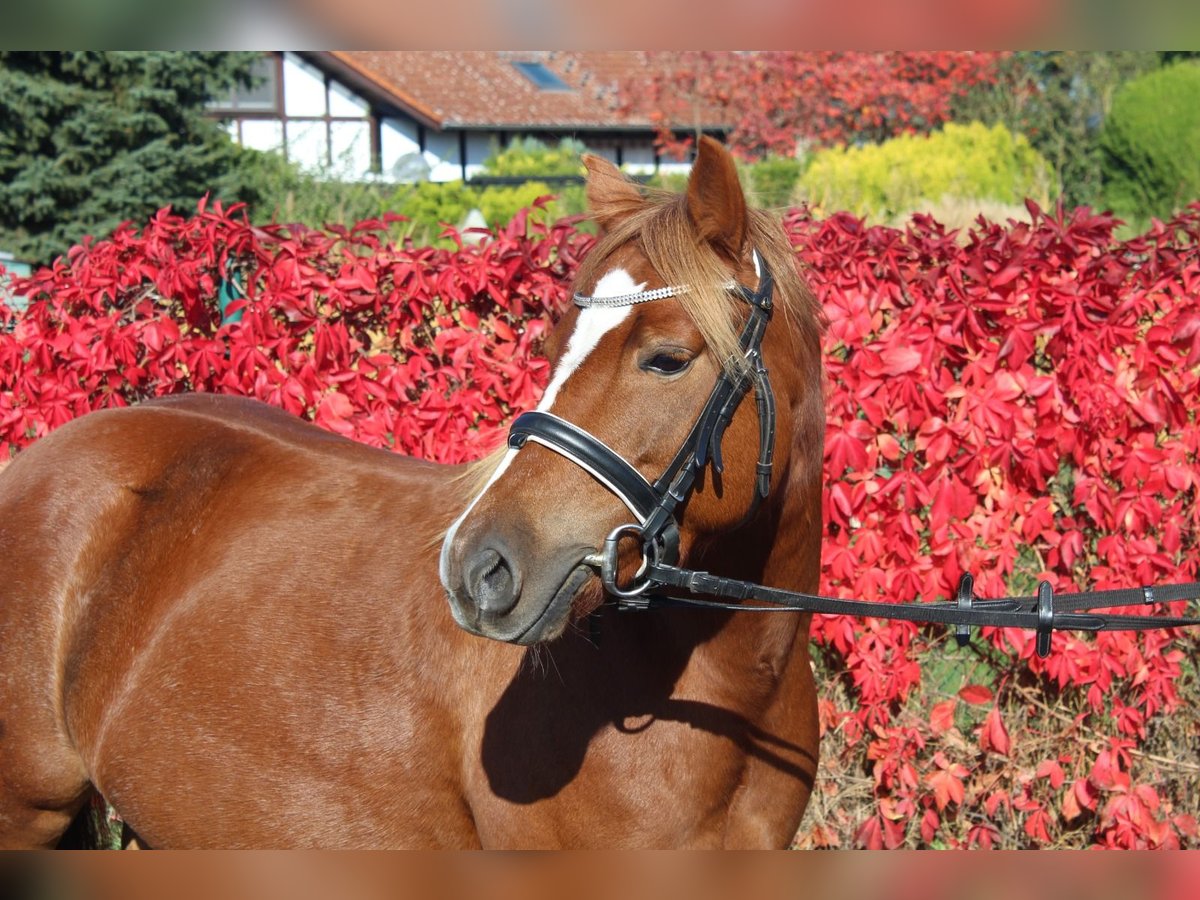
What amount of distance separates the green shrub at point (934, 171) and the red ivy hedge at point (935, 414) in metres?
12.4

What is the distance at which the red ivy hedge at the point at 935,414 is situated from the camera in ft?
12.4

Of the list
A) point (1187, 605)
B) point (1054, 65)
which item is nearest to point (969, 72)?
point (1054, 65)

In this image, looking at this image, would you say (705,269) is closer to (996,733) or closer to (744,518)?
(744,518)

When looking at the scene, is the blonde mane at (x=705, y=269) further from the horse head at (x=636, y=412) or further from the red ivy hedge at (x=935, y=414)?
the red ivy hedge at (x=935, y=414)

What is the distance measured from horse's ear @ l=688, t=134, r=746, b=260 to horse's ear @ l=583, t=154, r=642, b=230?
22 centimetres

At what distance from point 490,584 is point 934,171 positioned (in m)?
16.6

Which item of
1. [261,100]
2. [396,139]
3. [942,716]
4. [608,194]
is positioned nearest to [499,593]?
[608,194]

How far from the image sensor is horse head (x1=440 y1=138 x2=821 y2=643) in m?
2.09

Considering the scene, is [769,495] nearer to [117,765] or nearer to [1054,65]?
[117,765]

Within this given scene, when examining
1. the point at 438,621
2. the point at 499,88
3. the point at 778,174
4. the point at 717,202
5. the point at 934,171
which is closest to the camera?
the point at 717,202

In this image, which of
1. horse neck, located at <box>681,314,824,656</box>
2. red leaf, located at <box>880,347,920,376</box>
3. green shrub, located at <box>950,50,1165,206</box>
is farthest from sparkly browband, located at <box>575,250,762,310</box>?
green shrub, located at <box>950,50,1165,206</box>

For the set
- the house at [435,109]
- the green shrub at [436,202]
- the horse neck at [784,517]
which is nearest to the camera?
the horse neck at [784,517]

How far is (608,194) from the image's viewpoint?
2.64m

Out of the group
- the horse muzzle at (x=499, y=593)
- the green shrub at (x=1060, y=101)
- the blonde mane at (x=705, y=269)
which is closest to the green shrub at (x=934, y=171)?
the green shrub at (x=1060, y=101)
